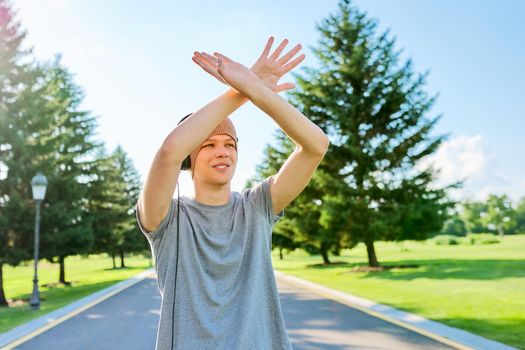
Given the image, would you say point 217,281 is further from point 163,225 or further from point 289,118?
point 289,118

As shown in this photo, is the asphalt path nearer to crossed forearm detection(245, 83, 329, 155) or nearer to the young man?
the young man

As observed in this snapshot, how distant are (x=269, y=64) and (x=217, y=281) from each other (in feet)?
2.52

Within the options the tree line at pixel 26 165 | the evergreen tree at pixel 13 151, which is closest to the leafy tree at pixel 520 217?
the tree line at pixel 26 165

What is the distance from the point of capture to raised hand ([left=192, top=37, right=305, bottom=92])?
5.32ft

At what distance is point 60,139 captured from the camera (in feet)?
66.7

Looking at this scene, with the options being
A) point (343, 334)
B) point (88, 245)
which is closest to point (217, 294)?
point (343, 334)

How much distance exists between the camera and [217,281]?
1625 millimetres

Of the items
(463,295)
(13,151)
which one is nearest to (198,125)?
(463,295)

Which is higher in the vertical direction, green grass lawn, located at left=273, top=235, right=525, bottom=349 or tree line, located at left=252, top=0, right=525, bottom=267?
tree line, located at left=252, top=0, right=525, bottom=267

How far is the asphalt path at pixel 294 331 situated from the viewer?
6.97 metres

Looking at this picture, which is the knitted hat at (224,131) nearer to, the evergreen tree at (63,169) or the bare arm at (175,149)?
the bare arm at (175,149)

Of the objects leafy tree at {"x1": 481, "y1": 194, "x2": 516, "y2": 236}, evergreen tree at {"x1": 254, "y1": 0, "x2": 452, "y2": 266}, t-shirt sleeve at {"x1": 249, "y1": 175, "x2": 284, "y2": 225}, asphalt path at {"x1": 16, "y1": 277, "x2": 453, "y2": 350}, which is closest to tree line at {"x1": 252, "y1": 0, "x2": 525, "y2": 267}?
evergreen tree at {"x1": 254, "y1": 0, "x2": 452, "y2": 266}

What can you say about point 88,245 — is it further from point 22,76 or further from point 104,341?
point 104,341

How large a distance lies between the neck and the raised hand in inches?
15.4
